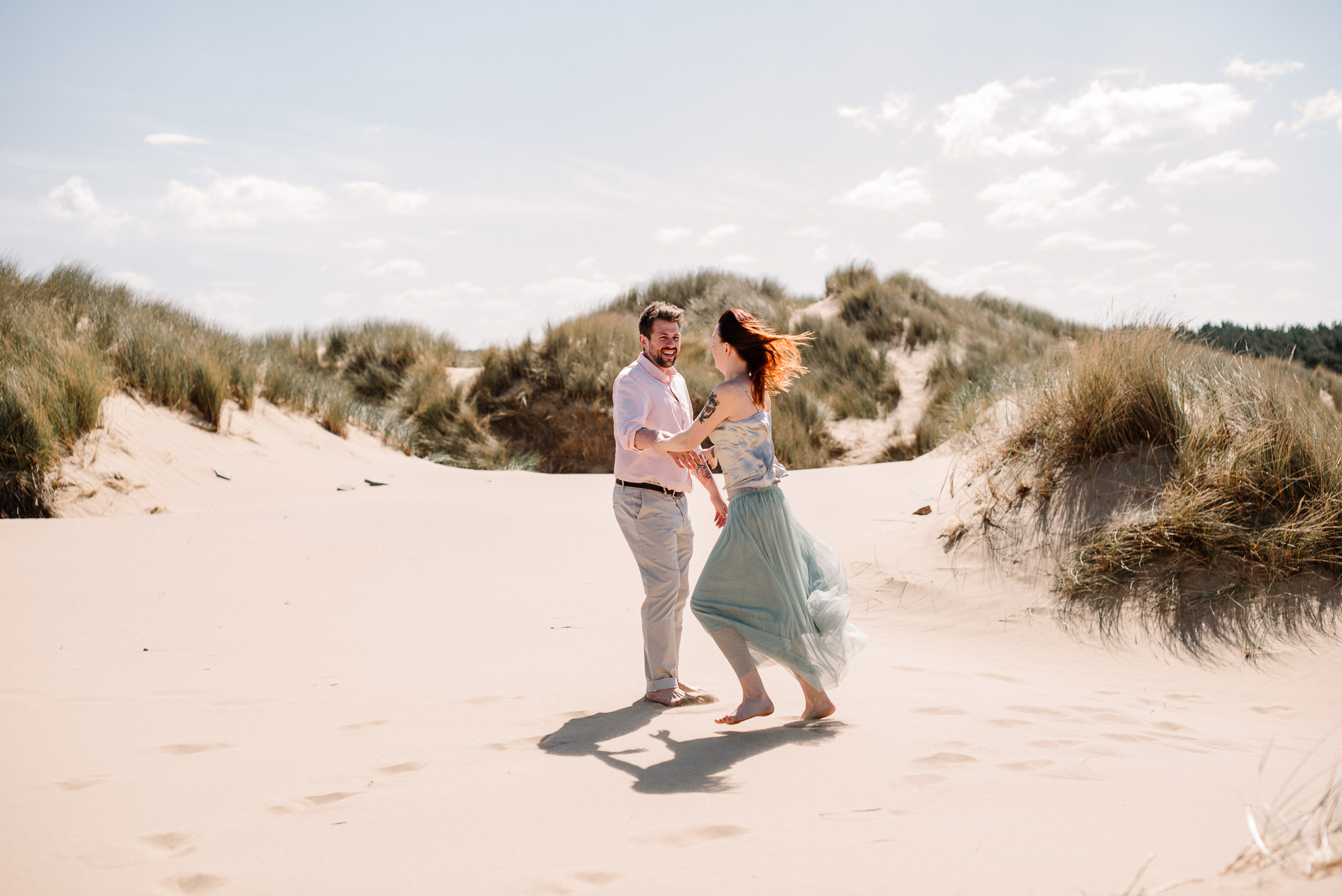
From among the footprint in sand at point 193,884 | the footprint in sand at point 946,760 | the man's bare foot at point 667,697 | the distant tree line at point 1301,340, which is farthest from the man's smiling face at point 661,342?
the distant tree line at point 1301,340

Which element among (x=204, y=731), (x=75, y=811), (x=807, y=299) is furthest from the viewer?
(x=807, y=299)

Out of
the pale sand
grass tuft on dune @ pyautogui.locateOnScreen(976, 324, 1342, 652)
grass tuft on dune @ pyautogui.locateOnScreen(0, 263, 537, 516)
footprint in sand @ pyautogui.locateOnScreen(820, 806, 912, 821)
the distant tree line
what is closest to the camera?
the pale sand

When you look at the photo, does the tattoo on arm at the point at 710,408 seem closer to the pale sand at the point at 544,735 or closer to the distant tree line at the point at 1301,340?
the pale sand at the point at 544,735

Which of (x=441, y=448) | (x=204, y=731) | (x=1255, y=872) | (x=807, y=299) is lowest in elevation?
(x=204, y=731)

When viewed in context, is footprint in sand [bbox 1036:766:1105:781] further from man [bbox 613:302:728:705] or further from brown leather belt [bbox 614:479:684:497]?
brown leather belt [bbox 614:479:684:497]

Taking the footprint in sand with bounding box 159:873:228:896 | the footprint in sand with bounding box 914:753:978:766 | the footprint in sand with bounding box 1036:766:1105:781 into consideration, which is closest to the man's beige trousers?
the footprint in sand with bounding box 914:753:978:766

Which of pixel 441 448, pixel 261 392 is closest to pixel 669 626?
pixel 261 392

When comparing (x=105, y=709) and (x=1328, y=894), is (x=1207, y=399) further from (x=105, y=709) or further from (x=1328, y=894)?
(x=105, y=709)

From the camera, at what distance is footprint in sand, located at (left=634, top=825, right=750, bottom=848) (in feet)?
8.02

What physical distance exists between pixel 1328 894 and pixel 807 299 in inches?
852

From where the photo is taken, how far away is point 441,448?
583 inches

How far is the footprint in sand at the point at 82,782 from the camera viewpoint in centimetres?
292

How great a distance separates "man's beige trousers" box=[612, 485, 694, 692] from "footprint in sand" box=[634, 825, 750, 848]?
1.56m

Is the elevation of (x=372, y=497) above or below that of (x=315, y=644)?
above
